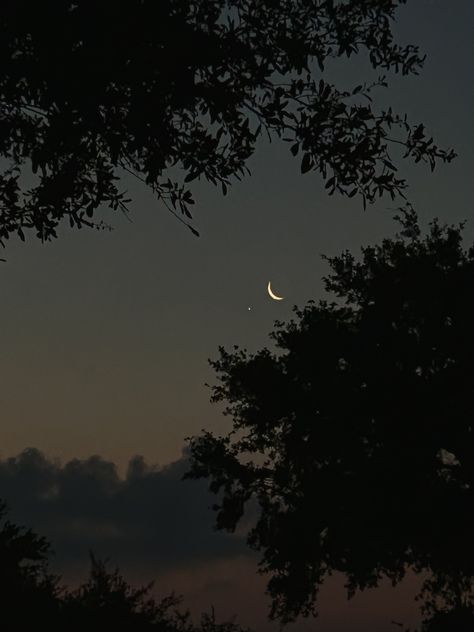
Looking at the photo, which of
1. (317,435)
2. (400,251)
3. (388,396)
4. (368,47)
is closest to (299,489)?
(317,435)

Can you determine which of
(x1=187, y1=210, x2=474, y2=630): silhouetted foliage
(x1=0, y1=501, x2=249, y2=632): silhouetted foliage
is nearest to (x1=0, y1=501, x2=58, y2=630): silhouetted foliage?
(x1=0, y1=501, x2=249, y2=632): silhouetted foliage

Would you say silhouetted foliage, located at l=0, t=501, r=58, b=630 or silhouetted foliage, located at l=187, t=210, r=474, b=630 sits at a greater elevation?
silhouetted foliage, located at l=187, t=210, r=474, b=630

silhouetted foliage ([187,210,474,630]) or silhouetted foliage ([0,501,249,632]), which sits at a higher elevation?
silhouetted foliage ([187,210,474,630])

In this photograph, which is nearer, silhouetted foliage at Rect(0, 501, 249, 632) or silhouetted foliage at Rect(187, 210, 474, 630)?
silhouetted foliage at Rect(0, 501, 249, 632)

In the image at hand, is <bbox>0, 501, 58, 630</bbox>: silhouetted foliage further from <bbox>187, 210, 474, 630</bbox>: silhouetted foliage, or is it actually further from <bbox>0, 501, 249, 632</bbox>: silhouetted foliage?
<bbox>187, 210, 474, 630</bbox>: silhouetted foliage

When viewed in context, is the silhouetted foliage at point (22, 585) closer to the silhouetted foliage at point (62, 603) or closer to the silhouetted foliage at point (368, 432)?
the silhouetted foliage at point (62, 603)

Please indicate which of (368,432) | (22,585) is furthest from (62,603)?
(368,432)

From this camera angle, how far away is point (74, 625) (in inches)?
784

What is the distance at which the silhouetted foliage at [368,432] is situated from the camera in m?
31.5

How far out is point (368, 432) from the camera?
32.7 metres

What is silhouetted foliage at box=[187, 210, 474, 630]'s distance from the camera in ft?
103

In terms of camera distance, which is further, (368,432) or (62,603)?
(368,432)

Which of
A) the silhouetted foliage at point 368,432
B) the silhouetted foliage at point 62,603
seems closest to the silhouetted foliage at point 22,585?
the silhouetted foliage at point 62,603

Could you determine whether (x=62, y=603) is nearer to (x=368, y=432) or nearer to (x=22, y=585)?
(x=22, y=585)
